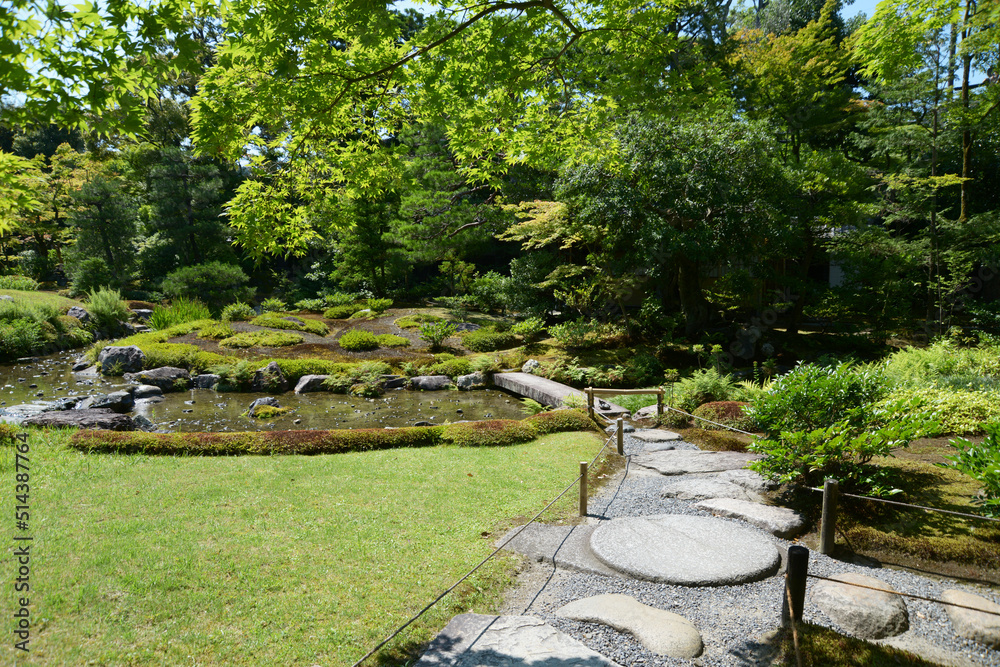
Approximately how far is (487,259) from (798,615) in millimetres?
27082

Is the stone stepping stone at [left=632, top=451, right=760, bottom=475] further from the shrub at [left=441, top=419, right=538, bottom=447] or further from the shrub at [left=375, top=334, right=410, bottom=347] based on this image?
the shrub at [left=375, top=334, right=410, bottom=347]

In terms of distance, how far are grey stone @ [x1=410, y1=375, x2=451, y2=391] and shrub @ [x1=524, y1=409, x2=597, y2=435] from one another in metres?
5.18

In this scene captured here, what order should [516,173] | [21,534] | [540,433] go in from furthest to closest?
[516,173] < [540,433] < [21,534]

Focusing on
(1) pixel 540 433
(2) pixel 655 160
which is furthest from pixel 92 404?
(2) pixel 655 160

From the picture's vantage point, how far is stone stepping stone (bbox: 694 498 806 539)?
16.4 ft

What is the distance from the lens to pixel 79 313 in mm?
18266

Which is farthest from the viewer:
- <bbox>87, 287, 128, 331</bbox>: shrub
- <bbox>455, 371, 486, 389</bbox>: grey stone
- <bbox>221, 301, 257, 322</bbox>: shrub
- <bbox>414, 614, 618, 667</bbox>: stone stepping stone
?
<bbox>221, 301, 257, 322</bbox>: shrub

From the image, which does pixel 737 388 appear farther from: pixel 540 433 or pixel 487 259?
pixel 487 259

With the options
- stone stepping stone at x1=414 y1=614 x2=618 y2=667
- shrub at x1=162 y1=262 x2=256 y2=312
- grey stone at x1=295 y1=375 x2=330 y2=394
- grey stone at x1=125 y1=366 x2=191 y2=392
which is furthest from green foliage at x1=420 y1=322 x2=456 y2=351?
stone stepping stone at x1=414 y1=614 x2=618 y2=667

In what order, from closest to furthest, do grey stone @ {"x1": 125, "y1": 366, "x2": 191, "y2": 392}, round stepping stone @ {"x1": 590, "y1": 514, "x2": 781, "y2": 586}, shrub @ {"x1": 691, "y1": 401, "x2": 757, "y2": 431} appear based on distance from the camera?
round stepping stone @ {"x1": 590, "y1": 514, "x2": 781, "y2": 586}, shrub @ {"x1": 691, "y1": 401, "x2": 757, "y2": 431}, grey stone @ {"x1": 125, "y1": 366, "x2": 191, "y2": 392}

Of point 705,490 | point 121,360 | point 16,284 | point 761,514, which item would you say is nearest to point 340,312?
point 121,360

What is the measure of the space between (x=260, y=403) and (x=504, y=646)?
9.91 meters

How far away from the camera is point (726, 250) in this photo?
484 inches

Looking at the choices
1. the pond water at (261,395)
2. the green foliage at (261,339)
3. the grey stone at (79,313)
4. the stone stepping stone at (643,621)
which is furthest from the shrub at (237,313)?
the stone stepping stone at (643,621)
